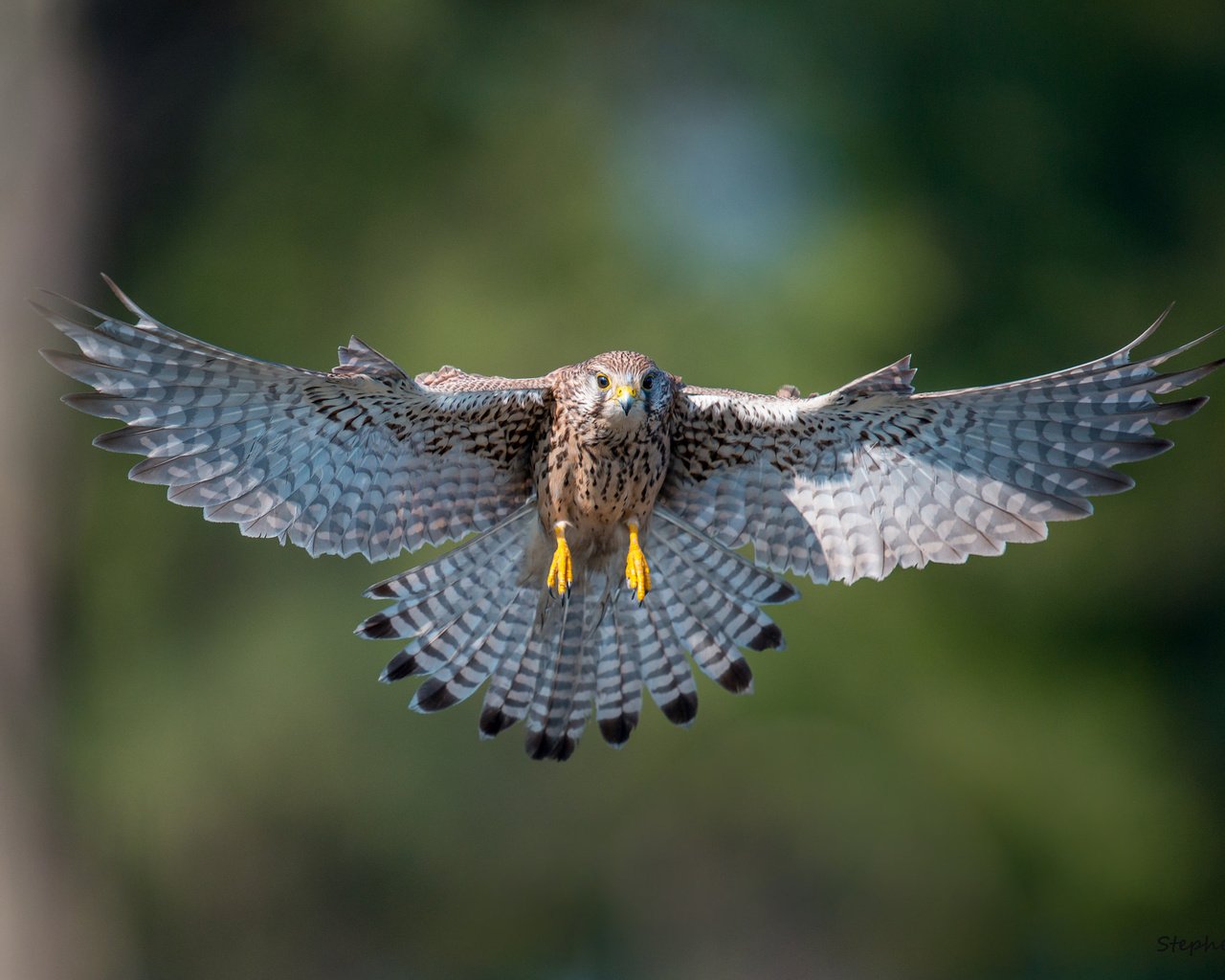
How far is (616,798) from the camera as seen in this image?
10.7 metres

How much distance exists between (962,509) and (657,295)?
5479 millimetres

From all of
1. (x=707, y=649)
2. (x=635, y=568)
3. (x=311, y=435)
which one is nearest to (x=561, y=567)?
(x=635, y=568)

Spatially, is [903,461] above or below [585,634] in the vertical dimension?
above

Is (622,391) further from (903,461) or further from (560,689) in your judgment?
(560,689)

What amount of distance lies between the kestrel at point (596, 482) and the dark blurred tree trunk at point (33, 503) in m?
5.42

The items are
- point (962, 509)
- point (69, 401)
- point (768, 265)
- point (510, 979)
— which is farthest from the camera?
point (510, 979)

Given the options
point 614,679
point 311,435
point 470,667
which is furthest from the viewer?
point 614,679

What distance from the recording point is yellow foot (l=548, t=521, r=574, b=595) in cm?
502

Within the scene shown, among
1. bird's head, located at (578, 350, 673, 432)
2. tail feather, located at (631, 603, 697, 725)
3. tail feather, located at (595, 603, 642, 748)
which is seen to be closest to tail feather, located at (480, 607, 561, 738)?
tail feather, located at (595, 603, 642, 748)

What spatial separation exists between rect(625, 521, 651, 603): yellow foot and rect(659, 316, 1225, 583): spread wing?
366 mm

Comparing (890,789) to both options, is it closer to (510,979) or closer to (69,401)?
(510,979)

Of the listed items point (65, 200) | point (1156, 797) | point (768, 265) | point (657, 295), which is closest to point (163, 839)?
point (65, 200)

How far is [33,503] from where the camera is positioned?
1016 centimetres

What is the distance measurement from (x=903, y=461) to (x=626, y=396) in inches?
41.0
